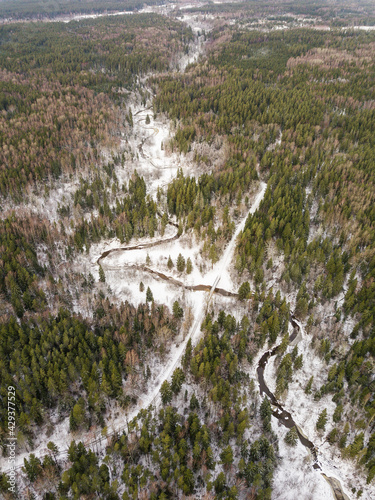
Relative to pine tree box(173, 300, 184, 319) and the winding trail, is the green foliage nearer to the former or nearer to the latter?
pine tree box(173, 300, 184, 319)

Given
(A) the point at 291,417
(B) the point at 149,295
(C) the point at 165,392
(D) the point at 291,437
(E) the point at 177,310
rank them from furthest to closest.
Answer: (B) the point at 149,295
(E) the point at 177,310
(A) the point at 291,417
(C) the point at 165,392
(D) the point at 291,437

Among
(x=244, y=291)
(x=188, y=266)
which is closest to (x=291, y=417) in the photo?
(x=244, y=291)

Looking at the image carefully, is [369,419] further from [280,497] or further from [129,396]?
[129,396]

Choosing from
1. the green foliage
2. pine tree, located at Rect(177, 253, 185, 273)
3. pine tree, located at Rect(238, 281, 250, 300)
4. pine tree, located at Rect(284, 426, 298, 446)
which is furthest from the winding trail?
pine tree, located at Rect(177, 253, 185, 273)

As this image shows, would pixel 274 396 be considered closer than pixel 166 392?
No

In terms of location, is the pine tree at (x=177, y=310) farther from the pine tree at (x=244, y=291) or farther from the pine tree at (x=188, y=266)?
the pine tree at (x=244, y=291)

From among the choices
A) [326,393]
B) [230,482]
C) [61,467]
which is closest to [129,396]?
[61,467]

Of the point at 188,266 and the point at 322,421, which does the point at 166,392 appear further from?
the point at 188,266

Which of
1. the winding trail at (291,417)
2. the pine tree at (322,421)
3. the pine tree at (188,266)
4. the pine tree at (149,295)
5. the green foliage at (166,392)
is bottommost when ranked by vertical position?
the winding trail at (291,417)

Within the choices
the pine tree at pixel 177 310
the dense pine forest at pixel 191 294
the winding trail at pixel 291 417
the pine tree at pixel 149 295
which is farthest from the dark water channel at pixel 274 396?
the pine tree at pixel 177 310
